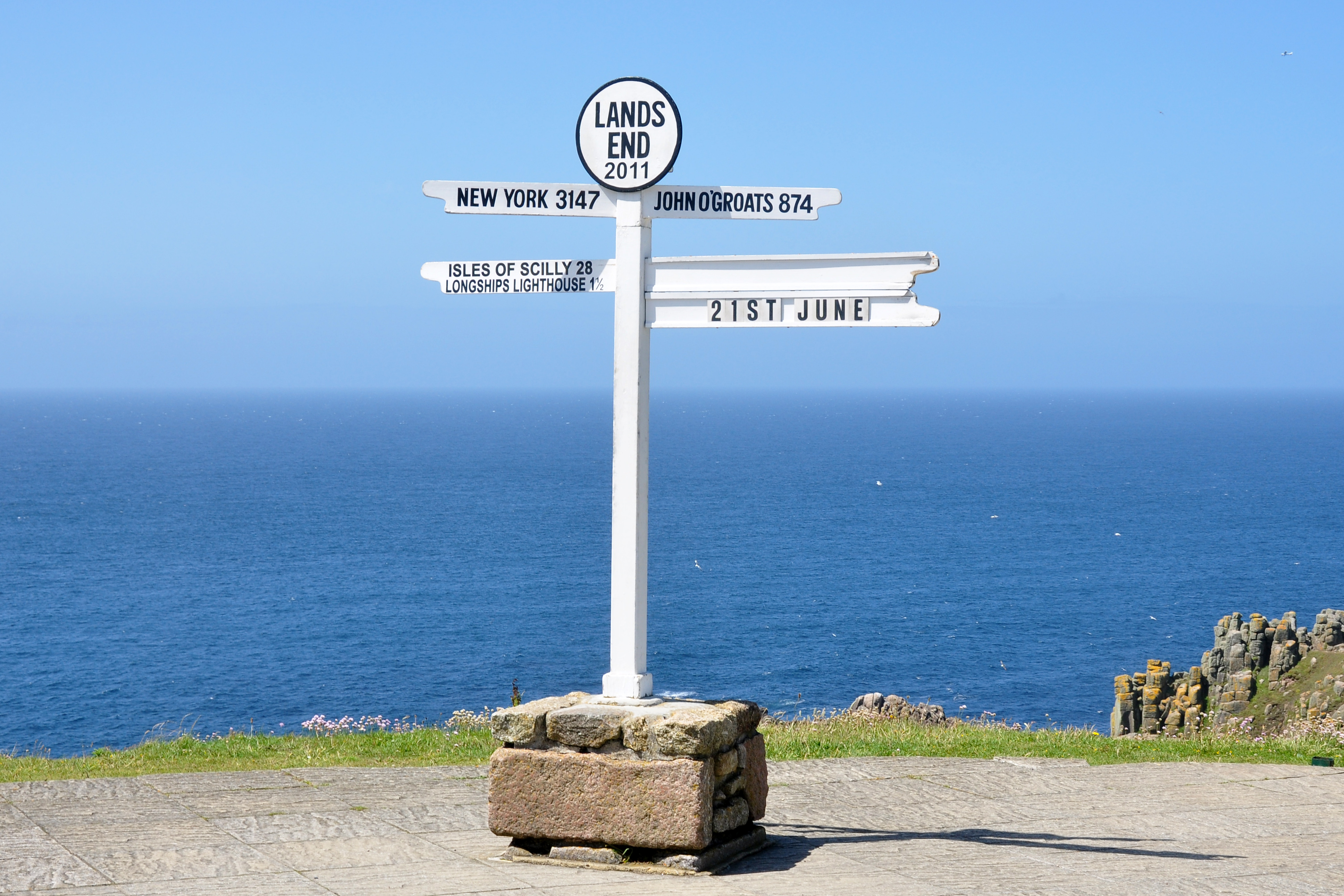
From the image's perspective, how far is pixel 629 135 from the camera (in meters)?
6.73

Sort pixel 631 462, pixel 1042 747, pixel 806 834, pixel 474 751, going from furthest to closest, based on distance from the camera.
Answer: pixel 1042 747 → pixel 474 751 → pixel 806 834 → pixel 631 462

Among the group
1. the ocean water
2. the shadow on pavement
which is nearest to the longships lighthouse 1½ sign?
the shadow on pavement

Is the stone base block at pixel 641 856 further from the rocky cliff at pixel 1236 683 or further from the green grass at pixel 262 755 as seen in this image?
the rocky cliff at pixel 1236 683

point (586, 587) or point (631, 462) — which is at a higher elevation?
point (631, 462)

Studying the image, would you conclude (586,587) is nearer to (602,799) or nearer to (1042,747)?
(1042,747)

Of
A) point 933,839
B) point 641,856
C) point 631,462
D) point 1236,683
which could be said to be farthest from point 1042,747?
point 1236,683

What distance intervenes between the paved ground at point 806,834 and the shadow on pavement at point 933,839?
0.02 m

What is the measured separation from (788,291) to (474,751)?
5011mm

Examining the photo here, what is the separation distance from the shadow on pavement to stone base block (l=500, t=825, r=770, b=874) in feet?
0.28

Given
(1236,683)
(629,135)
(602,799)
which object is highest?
(629,135)

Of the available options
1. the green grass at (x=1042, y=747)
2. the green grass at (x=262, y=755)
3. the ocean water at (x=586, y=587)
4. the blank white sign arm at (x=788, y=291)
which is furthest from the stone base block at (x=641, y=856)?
the ocean water at (x=586, y=587)

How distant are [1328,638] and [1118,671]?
13293 mm

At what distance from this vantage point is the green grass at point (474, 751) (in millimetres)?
9195

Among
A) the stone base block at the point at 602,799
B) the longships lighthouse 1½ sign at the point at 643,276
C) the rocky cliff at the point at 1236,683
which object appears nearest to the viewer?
the stone base block at the point at 602,799
